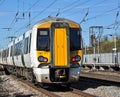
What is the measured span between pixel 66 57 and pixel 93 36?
148 feet

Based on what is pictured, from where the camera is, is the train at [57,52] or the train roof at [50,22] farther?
the train roof at [50,22]

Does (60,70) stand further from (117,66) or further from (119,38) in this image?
(119,38)

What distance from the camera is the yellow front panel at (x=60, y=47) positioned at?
16609 mm

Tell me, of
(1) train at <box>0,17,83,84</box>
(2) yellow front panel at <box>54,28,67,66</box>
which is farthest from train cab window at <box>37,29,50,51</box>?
(2) yellow front panel at <box>54,28,67,66</box>

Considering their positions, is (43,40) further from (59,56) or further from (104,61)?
(104,61)

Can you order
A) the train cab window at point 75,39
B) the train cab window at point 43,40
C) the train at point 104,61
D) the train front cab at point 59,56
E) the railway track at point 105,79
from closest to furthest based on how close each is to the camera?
the train front cab at point 59,56, the train cab window at point 43,40, the train cab window at point 75,39, the railway track at point 105,79, the train at point 104,61

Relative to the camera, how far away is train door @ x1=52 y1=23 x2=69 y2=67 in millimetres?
16609

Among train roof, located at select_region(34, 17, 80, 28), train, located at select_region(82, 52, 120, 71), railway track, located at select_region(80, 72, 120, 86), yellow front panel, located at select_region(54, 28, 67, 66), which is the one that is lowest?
railway track, located at select_region(80, 72, 120, 86)

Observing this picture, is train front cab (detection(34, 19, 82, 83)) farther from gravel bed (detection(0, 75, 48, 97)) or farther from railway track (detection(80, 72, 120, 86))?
railway track (detection(80, 72, 120, 86))

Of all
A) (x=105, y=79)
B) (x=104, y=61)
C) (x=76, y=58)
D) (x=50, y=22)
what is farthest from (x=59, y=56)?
(x=104, y=61)

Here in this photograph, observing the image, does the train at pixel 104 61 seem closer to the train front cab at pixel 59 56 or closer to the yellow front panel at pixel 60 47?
the train front cab at pixel 59 56

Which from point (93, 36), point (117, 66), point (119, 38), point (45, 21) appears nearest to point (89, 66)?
point (93, 36)

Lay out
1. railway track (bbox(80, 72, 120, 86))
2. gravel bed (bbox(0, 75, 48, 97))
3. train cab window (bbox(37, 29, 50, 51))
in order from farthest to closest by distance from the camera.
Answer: railway track (bbox(80, 72, 120, 86)) < train cab window (bbox(37, 29, 50, 51)) < gravel bed (bbox(0, 75, 48, 97))

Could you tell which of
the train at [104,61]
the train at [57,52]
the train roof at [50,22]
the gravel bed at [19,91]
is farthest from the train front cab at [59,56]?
the train at [104,61]
